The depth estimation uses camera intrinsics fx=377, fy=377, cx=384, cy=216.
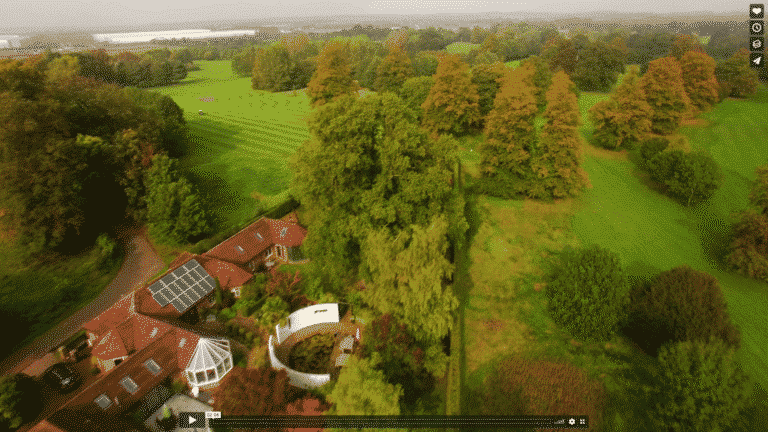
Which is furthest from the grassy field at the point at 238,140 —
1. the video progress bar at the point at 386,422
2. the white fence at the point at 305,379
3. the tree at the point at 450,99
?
the video progress bar at the point at 386,422

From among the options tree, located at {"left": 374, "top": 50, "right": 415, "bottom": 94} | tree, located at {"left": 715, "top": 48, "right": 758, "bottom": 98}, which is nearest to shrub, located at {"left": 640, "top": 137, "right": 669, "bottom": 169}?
tree, located at {"left": 715, "top": 48, "right": 758, "bottom": 98}

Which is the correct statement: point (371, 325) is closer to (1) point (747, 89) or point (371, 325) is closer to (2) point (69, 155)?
(2) point (69, 155)

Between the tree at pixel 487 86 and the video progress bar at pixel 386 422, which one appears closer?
the video progress bar at pixel 386 422

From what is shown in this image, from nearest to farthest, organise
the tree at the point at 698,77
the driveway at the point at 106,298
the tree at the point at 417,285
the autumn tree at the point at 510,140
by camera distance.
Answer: the tree at the point at 417,285
the driveway at the point at 106,298
the autumn tree at the point at 510,140
the tree at the point at 698,77

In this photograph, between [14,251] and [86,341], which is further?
[14,251]

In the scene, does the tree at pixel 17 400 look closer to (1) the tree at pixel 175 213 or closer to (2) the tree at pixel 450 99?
(1) the tree at pixel 175 213

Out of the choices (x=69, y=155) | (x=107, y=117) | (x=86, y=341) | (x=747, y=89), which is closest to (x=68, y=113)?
(x=107, y=117)

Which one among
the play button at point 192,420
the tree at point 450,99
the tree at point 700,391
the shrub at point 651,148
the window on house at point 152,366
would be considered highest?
the tree at point 450,99

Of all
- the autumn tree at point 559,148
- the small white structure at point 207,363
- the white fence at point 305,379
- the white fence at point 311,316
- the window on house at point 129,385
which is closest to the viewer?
the window on house at point 129,385
